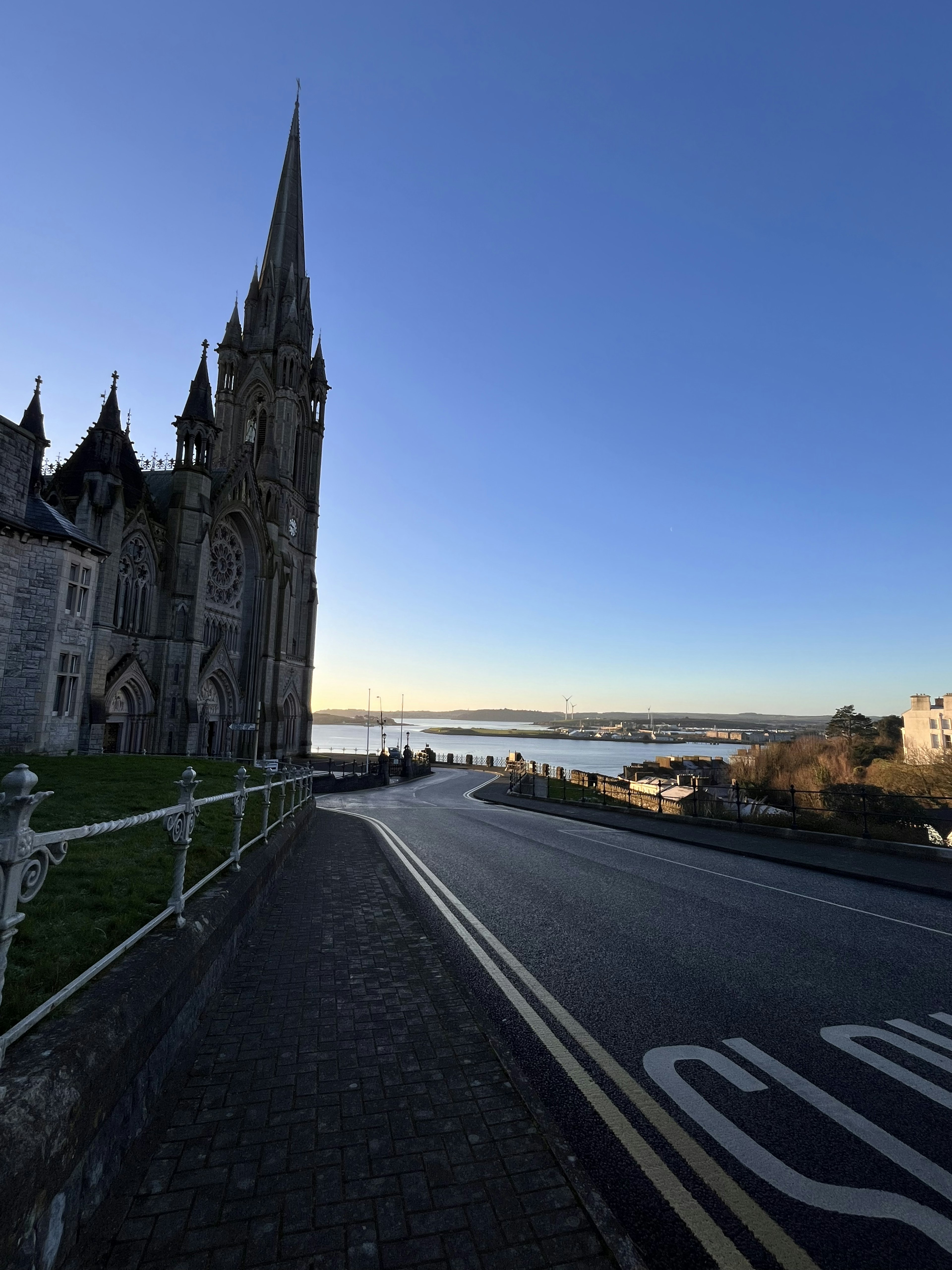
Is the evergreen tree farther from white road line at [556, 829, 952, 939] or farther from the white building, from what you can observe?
white road line at [556, 829, 952, 939]

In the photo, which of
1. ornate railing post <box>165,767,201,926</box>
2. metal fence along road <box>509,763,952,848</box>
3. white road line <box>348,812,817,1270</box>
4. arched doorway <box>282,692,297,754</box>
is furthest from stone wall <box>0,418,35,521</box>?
arched doorway <box>282,692,297,754</box>

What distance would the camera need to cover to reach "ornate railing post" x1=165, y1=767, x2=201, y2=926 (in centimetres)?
411

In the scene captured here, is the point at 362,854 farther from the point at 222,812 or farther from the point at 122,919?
the point at 122,919

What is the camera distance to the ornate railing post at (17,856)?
81.6 inches

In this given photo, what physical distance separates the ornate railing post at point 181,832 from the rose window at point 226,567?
4129cm

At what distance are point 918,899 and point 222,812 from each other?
11.9 metres

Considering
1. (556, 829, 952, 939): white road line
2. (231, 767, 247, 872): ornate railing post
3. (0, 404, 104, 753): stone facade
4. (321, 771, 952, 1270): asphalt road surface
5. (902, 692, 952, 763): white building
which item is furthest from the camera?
(902, 692, 952, 763): white building

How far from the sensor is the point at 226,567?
148 ft

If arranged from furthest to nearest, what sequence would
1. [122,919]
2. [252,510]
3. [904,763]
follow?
[252,510] → [904,763] → [122,919]

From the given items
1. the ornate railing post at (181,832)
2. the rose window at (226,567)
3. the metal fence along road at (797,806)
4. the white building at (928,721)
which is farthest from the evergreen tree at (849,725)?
the ornate railing post at (181,832)

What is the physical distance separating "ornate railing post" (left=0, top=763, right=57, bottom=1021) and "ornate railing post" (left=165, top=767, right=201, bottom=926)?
1801 millimetres

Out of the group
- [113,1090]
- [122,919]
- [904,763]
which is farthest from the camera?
[904,763]

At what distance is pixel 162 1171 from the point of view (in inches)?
105

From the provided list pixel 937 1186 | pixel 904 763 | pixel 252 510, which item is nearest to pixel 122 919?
pixel 937 1186
